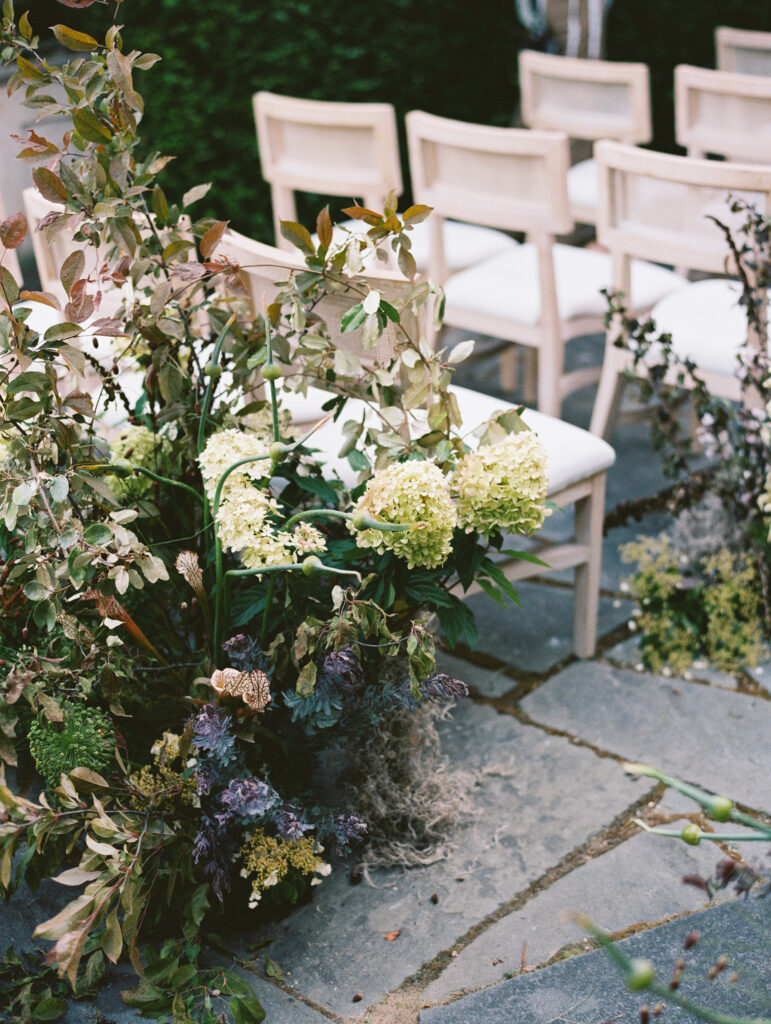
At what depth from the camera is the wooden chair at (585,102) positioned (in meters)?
3.70

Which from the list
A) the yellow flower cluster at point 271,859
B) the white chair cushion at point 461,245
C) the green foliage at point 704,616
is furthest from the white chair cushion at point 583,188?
the yellow flower cluster at point 271,859

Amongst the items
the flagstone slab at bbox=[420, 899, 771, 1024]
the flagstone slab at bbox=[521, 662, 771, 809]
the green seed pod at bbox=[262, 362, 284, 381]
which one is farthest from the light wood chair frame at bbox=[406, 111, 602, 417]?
the flagstone slab at bbox=[420, 899, 771, 1024]

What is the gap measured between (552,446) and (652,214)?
89 centimetres

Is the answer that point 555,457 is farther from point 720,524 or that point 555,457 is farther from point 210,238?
point 210,238

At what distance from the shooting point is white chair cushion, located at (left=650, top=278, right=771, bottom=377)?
8.89 ft

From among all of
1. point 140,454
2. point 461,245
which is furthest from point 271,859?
point 461,245

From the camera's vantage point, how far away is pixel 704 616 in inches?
97.0

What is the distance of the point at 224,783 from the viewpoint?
5.40 ft

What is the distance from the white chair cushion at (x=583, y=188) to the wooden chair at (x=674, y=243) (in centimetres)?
95

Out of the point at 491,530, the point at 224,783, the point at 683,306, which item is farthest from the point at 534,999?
the point at 683,306

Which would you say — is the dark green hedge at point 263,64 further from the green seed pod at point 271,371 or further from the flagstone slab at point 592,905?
the flagstone slab at point 592,905

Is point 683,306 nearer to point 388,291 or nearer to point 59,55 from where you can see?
point 388,291

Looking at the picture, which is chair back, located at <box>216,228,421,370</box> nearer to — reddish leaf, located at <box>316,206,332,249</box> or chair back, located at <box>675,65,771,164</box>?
reddish leaf, located at <box>316,206,332,249</box>

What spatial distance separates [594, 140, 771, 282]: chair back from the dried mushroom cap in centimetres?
157
